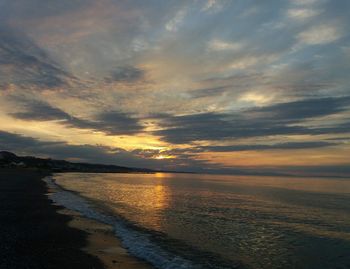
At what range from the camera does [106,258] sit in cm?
1831

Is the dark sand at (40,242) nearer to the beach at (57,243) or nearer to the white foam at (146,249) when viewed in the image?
the beach at (57,243)

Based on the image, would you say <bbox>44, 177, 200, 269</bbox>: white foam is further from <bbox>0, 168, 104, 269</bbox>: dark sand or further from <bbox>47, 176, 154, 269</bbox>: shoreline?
<bbox>0, 168, 104, 269</bbox>: dark sand

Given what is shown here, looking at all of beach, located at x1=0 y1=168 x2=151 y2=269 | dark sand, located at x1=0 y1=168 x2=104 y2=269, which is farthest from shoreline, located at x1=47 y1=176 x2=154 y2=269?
dark sand, located at x1=0 y1=168 x2=104 y2=269

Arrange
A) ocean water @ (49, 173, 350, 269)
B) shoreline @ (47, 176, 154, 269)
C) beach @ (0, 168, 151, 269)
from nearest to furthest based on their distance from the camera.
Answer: beach @ (0, 168, 151, 269) < shoreline @ (47, 176, 154, 269) < ocean water @ (49, 173, 350, 269)

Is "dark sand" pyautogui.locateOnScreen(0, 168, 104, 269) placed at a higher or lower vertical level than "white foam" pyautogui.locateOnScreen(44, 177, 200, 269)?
higher

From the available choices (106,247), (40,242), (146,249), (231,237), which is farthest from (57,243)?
(231,237)

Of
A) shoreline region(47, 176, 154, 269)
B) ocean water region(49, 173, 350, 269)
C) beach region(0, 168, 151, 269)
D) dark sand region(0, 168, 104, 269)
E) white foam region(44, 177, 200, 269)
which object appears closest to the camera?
dark sand region(0, 168, 104, 269)

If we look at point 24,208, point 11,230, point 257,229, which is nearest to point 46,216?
point 24,208

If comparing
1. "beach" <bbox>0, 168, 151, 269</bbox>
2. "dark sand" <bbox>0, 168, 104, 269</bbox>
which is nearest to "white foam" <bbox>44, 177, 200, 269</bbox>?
"beach" <bbox>0, 168, 151, 269</bbox>

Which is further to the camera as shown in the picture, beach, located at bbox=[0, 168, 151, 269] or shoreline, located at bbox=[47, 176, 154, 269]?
shoreline, located at bbox=[47, 176, 154, 269]

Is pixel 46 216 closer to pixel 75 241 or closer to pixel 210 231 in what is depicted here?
pixel 75 241

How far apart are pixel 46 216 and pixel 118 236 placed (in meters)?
10.1

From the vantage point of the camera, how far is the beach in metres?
16.7

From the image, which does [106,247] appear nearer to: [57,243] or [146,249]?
[146,249]
